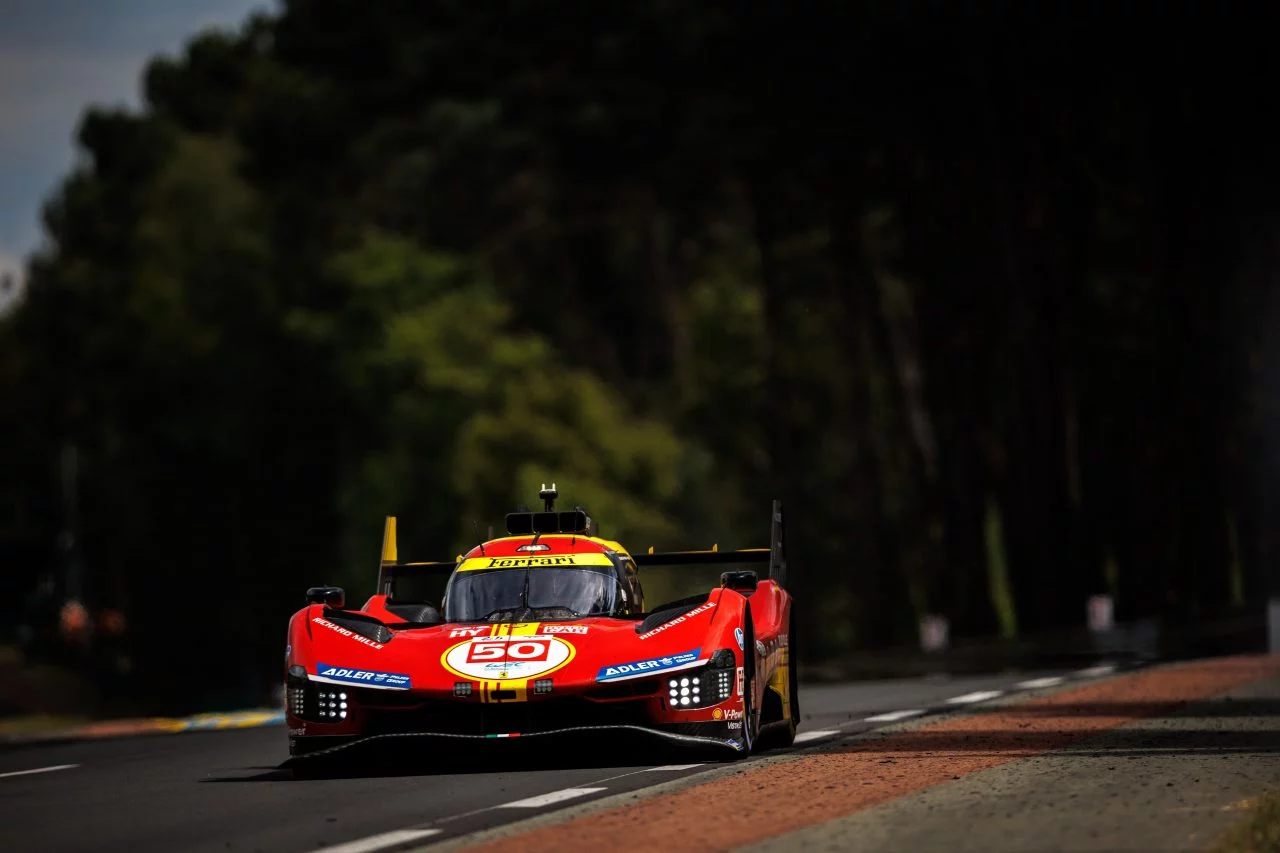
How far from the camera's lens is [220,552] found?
80.8 meters

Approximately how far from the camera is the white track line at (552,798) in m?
13.1

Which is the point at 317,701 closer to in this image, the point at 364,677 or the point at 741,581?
the point at 364,677

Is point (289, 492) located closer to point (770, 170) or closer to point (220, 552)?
point (220, 552)

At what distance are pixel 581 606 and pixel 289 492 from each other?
211ft

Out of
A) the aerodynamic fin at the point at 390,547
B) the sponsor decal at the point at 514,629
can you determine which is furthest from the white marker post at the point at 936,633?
the sponsor decal at the point at 514,629

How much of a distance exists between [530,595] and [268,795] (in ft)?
9.38

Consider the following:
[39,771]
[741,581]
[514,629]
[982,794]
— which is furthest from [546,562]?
[982,794]

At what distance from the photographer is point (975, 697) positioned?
23250mm

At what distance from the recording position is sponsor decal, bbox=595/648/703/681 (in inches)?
595

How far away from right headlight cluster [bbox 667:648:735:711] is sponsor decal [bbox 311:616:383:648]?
1.68 m

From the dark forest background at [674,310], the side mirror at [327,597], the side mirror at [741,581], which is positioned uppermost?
the dark forest background at [674,310]

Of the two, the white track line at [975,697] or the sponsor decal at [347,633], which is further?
the white track line at [975,697]

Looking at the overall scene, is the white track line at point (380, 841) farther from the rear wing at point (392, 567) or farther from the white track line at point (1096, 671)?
the white track line at point (1096, 671)

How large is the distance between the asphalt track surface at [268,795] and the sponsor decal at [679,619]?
2.36ft
